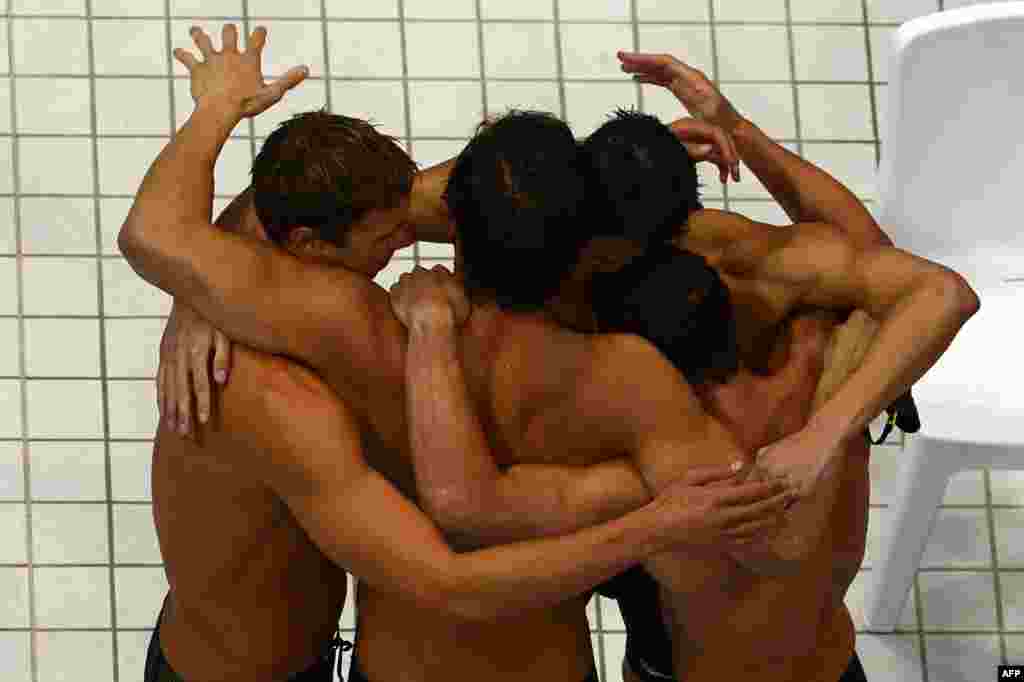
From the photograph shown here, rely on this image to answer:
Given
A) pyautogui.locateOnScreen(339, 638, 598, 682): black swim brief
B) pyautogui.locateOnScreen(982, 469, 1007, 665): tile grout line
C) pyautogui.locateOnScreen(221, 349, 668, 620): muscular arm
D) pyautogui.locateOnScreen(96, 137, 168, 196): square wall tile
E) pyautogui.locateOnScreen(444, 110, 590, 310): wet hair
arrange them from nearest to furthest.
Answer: pyautogui.locateOnScreen(444, 110, 590, 310): wet hair, pyautogui.locateOnScreen(221, 349, 668, 620): muscular arm, pyautogui.locateOnScreen(339, 638, 598, 682): black swim brief, pyautogui.locateOnScreen(982, 469, 1007, 665): tile grout line, pyautogui.locateOnScreen(96, 137, 168, 196): square wall tile

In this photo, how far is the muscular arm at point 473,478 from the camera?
257cm

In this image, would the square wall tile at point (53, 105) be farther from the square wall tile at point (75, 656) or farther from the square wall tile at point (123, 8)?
the square wall tile at point (75, 656)

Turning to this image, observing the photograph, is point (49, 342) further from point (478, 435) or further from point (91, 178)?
point (478, 435)

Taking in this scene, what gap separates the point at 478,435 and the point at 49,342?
1.90m

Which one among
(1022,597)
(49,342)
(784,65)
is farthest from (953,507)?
(49,342)

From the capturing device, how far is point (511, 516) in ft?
8.72

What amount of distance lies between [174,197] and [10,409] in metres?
1.69

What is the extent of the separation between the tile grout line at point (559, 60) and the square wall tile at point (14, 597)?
154cm

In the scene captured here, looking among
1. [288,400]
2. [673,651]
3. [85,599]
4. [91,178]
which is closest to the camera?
[288,400]

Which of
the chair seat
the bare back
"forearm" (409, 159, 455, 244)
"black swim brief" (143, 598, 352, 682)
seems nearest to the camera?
the bare back

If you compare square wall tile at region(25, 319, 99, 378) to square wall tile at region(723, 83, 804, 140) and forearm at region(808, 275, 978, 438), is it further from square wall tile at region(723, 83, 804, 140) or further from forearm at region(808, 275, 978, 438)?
forearm at region(808, 275, 978, 438)

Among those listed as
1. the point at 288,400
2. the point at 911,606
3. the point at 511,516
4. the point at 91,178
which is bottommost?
the point at 911,606

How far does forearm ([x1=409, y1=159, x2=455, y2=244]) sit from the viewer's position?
2938 millimetres

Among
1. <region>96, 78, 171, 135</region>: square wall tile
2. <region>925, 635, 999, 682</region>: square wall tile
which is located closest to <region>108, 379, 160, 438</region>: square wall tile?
<region>96, 78, 171, 135</region>: square wall tile
